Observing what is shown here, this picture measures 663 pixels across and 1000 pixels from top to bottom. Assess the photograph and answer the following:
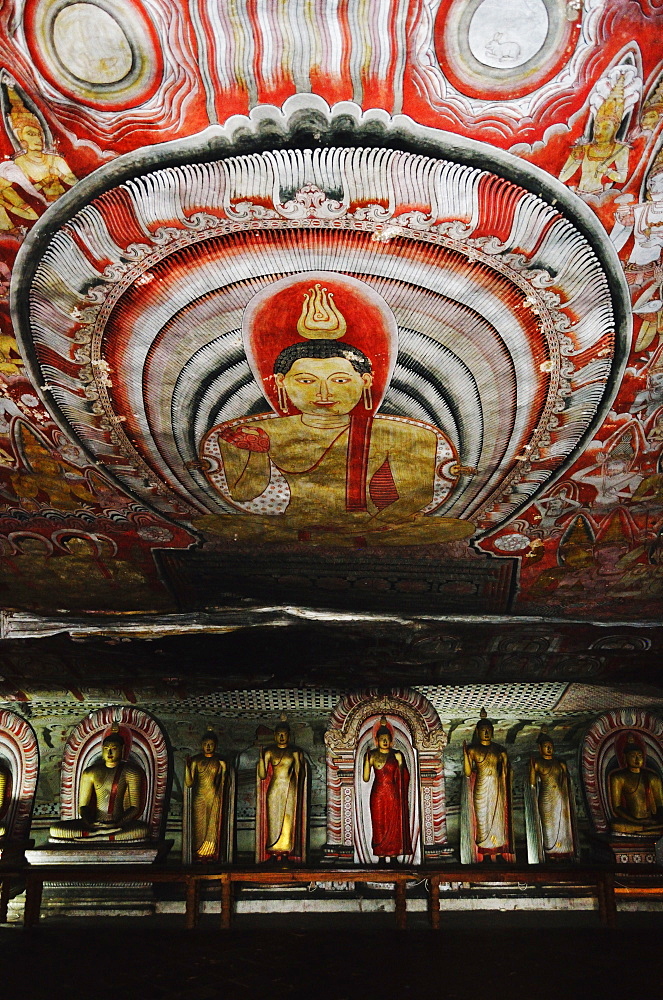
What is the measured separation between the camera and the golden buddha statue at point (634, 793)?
817 centimetres

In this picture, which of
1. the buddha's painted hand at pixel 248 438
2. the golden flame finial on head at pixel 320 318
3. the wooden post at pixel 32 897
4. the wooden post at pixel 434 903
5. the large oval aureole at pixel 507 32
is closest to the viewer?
the large oval aureole at pixel 507 32

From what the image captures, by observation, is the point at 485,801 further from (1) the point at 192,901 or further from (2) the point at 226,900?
(1) the point at 192,901

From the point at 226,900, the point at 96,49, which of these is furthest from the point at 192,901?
the point at 96,49

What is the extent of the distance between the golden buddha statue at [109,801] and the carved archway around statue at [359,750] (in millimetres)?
2016

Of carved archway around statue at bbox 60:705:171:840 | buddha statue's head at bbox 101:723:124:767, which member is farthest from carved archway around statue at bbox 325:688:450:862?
buddha statue's head at bbox 101:723:124:767

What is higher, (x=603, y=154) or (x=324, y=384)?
(x=603, y=154)

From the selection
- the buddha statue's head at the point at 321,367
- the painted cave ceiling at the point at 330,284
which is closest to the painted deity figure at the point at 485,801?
the painted cave ceiling at the point at 330,284

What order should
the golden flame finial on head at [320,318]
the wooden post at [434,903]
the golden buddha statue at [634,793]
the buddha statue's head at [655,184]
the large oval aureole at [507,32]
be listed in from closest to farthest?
the large oval aureole at [507,32]
the buddha statue's head at [655,184]
the golden flame finial on head at [320,318]
the wooden post at [434,903]
the golden buddha statue at [634,793]

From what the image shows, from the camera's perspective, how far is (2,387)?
438 centimetres

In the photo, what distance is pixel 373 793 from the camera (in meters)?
8.28

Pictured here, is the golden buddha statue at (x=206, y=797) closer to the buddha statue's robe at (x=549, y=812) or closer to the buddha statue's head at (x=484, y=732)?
the buddha statue's head at (x=484, y=732)

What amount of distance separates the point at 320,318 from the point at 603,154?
1513mm

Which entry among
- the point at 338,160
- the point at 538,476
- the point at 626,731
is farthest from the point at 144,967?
the point at 626,731

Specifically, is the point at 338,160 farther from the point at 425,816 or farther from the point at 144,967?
the point at 425,816
